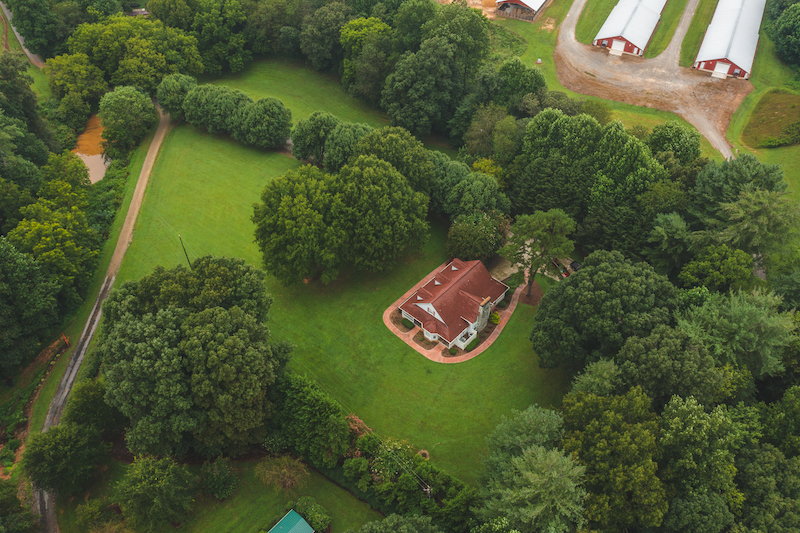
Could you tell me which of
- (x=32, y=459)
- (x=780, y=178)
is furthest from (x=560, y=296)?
(x=32, y=459)

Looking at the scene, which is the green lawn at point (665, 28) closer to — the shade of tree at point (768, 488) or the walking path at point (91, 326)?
the shade of tree at point (768, 488)

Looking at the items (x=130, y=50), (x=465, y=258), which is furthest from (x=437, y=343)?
(x=130, y=50)

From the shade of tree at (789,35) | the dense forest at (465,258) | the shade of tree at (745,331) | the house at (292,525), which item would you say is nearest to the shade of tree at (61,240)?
the dense forest at (465,258)

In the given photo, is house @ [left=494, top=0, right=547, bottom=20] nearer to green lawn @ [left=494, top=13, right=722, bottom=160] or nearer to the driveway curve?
green lawn @ [left=494, top=13, right=722, bottom=160]

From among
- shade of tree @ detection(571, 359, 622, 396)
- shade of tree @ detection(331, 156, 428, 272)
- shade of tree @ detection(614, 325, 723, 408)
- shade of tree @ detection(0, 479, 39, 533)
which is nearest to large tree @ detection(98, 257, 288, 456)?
shade of tree @ detection(0, 479, 39, 533)

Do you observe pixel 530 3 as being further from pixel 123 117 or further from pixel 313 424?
pixel 313 424

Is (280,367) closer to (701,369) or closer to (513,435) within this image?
(513,435)
